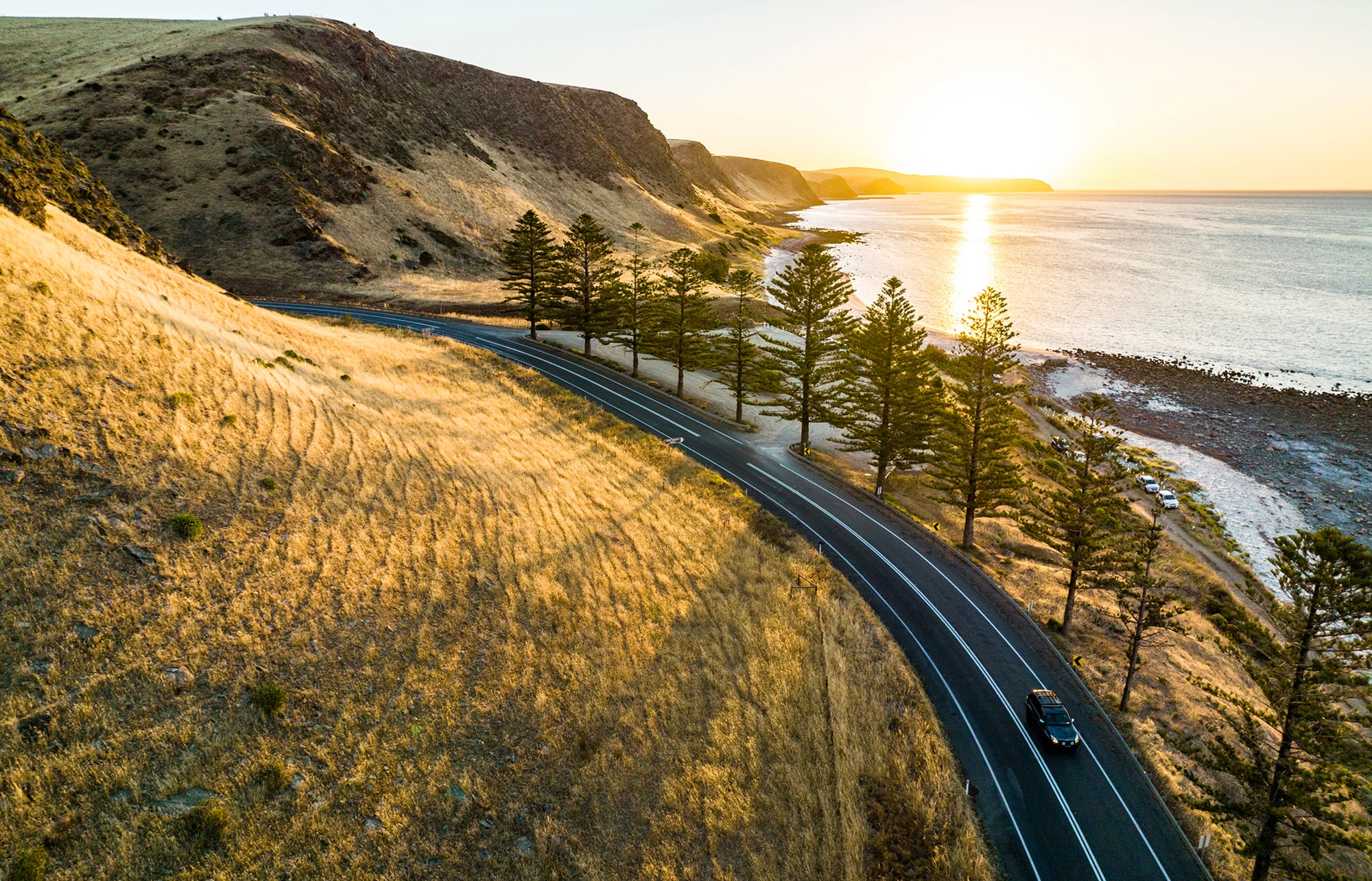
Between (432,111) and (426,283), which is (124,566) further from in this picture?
(432,111)

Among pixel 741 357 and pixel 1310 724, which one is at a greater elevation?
pixel 741 357

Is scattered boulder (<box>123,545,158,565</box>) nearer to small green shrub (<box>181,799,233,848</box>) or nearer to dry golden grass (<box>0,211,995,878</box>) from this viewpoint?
dry golden grass (<box>0,211,995,878</box>)

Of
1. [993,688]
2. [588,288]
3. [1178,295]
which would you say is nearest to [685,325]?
[588,288]

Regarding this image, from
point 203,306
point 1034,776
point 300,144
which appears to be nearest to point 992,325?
point 1034,776

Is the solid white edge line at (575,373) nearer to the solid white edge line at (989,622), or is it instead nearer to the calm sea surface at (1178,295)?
the solid white edge line at (989,622)

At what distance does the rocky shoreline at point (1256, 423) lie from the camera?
49094mm

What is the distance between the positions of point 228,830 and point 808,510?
30635 mm

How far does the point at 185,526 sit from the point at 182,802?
7865mm

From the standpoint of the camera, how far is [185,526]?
56.2 ft

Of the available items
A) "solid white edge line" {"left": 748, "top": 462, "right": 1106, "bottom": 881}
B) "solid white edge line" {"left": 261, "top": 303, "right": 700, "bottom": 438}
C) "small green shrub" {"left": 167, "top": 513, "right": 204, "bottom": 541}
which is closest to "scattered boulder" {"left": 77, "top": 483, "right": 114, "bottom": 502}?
"small green shrub" {"left": 167, "top": 513, "right": 204, "bottom": 541}

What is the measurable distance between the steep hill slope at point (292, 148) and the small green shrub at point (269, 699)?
65882mm

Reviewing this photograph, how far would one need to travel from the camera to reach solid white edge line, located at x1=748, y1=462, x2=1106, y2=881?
19.0 m

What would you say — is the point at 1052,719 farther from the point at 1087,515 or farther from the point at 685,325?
the point at 685,325

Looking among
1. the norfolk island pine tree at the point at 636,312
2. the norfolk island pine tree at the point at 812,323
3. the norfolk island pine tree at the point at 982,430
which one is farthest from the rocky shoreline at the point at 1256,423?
the norfolk island pine tree at the point at 636,312
